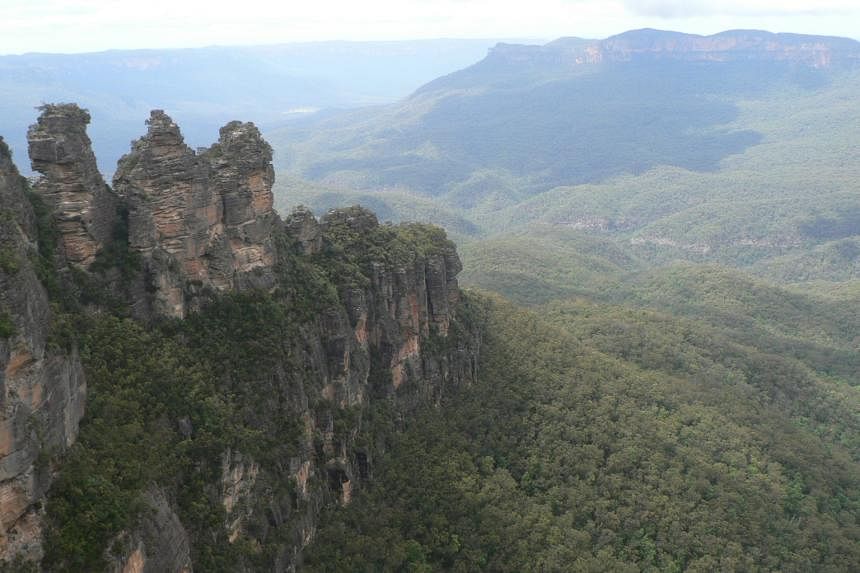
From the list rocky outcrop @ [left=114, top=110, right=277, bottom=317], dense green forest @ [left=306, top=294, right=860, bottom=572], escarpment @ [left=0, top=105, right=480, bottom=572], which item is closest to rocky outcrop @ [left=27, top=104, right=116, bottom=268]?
escarpment @ [left=0, top=105, right=480, bottom=572]

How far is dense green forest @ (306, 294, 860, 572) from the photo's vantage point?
41.1m

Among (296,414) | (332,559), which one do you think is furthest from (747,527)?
(296,414)

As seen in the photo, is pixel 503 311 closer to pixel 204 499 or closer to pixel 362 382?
pixel 362 382

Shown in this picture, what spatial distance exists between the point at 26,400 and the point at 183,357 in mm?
10908

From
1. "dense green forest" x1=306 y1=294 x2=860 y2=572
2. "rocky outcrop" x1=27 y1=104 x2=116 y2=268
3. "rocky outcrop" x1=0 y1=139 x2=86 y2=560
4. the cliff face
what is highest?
"rocky outcrop" x1=27 y1=104 x2=116 y2=268

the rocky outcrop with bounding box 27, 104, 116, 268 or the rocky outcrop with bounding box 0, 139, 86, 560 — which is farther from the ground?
the rocky outcrop with bounding box 27, 104, 116, 268

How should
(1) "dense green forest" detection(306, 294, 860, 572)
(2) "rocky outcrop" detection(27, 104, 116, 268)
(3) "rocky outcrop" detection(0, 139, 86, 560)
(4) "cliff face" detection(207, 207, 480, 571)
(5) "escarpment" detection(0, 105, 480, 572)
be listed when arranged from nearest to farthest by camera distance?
(3) "rocky outcrop" detection(0, 139, 86, 560), (5) "escarpment" detection(0, 105, 480, 572), (2) "rocky outcrop" detection(27, 104, 116, 268), (4) "cliff face" detection(207, 207, 480, 571), (1) "dense green forest" detection(306, 294, 860, 572)

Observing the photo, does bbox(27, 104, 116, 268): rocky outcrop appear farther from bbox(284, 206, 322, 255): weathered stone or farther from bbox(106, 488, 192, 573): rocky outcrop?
bbox(284, 206, 322, 255): weathered stone

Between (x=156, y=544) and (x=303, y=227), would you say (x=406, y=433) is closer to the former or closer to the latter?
(x=303, y=227)

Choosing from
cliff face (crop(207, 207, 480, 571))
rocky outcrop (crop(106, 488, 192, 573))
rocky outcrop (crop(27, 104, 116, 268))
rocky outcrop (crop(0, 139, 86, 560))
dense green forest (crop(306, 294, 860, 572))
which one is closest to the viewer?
rocky outcrop (crop(0, 139, 86, 560))

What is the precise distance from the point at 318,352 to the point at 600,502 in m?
22.0

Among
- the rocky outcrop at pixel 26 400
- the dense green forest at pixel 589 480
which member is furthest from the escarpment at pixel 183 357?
the dense green forest at pixel 589 480

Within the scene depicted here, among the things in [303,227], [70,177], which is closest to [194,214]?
[70,177]

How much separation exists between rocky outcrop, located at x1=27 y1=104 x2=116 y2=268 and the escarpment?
0.08 metres
